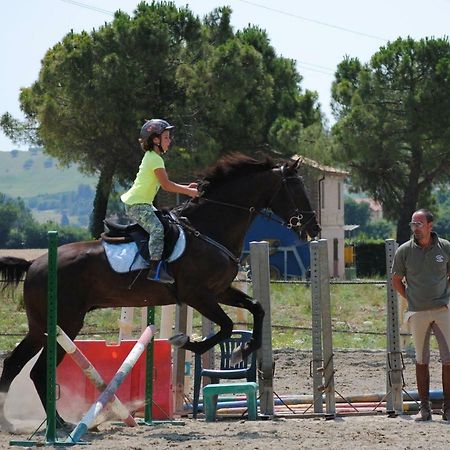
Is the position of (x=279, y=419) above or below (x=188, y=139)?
below

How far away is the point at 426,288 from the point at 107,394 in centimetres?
306

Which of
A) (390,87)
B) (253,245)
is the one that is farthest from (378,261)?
(253,245)

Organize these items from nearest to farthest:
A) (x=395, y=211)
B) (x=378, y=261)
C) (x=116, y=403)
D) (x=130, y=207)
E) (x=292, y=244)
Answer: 1. (x=116, y=403)
2. (x=130, y=207)
3. (x=292, y=244)
4. (x=378, y=261)
5. (x=395, y=211)

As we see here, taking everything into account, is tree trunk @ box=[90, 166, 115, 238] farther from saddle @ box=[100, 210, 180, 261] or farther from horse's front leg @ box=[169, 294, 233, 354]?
horse's front leg @ box=[169, 294, 233, 354]

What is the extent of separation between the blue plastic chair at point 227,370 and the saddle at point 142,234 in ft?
4.10

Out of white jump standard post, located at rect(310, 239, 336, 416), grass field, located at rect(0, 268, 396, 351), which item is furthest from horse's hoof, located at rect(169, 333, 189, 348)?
grass field, located at rect(0, 268, 396, 351)

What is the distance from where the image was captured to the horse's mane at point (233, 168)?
1012 centimetres

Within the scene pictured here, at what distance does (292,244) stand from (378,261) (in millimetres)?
5125

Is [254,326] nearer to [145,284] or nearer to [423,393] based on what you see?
[145,284]

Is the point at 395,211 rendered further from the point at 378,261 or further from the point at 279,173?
the point at 279,173

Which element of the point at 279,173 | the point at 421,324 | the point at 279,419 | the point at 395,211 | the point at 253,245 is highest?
the point at 395,211

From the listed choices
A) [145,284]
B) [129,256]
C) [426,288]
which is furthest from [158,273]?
[426,288]

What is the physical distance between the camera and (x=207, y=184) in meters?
10.0

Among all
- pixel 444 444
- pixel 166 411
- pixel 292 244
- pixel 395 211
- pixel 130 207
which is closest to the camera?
pixel 444 444
